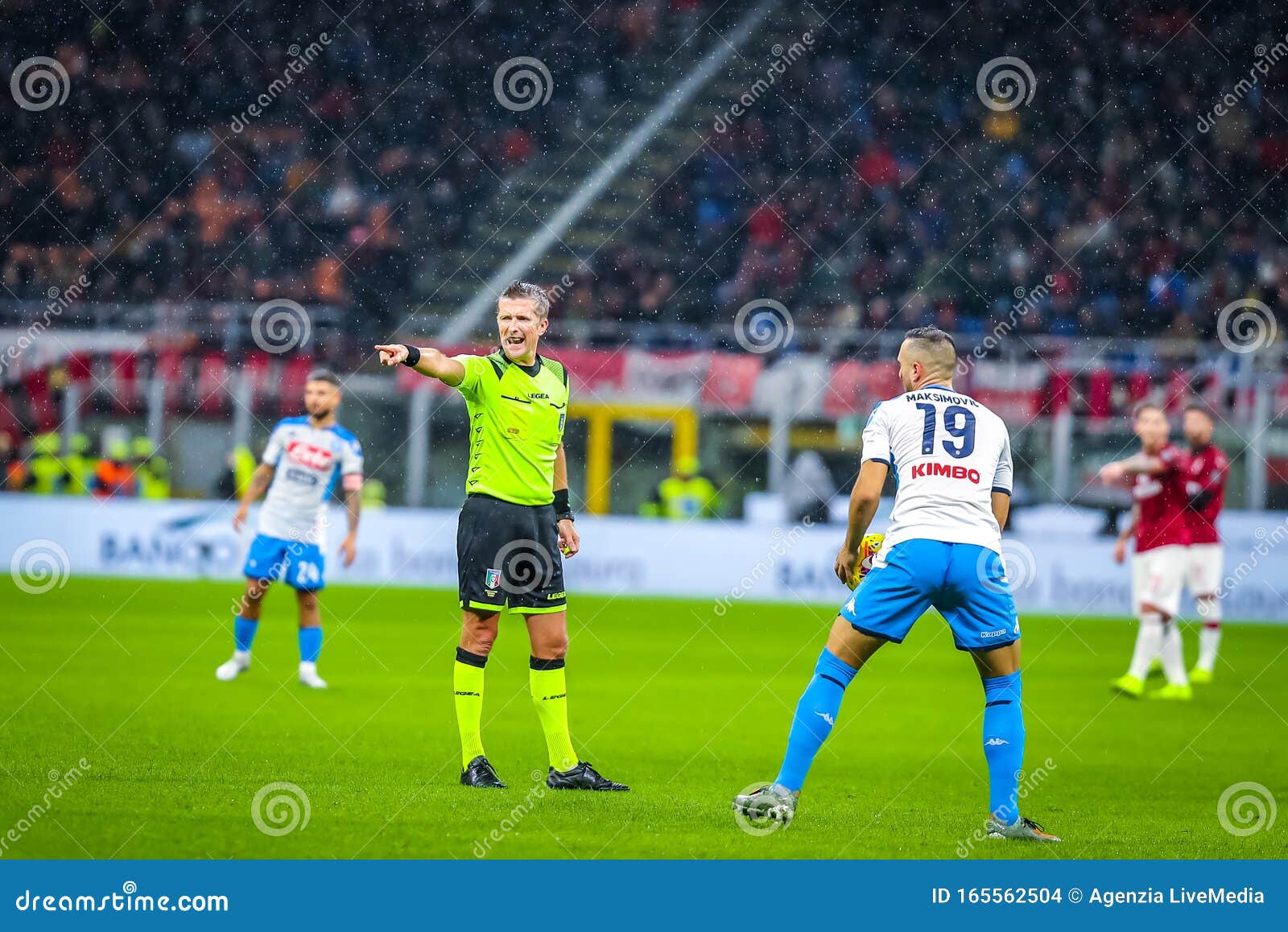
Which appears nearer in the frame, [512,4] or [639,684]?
[639,684]

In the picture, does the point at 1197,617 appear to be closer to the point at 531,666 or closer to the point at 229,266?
the point at 531,666

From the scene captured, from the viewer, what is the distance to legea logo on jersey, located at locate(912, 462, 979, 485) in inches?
224

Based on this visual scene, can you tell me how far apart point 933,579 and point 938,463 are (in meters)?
0.46

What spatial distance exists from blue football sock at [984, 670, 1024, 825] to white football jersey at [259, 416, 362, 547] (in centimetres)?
592

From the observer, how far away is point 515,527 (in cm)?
645

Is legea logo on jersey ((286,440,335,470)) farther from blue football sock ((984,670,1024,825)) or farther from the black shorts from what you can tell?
blue football sock ((984,670,1024,825))

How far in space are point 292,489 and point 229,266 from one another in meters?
14.0

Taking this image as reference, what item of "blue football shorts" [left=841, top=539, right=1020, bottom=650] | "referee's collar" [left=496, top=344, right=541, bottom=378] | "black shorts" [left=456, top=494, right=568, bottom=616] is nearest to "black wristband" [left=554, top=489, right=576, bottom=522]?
"black shorts" [left=456, top=494, right=568, bottom=616]

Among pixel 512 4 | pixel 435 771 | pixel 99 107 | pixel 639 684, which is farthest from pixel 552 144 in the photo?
pixel 435 771

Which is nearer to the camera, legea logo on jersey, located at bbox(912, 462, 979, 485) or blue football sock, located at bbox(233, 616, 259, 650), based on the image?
legea logo on jersey, located at bbox(912, 462, 979, 485)

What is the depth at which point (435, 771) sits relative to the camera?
6992mm

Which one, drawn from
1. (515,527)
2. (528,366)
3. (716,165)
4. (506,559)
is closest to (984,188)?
(716,165)

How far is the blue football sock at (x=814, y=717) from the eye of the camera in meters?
5.66

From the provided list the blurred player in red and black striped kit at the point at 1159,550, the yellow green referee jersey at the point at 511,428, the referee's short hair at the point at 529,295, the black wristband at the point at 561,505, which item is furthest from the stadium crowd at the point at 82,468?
the referee's short hair at the point at 529,295
